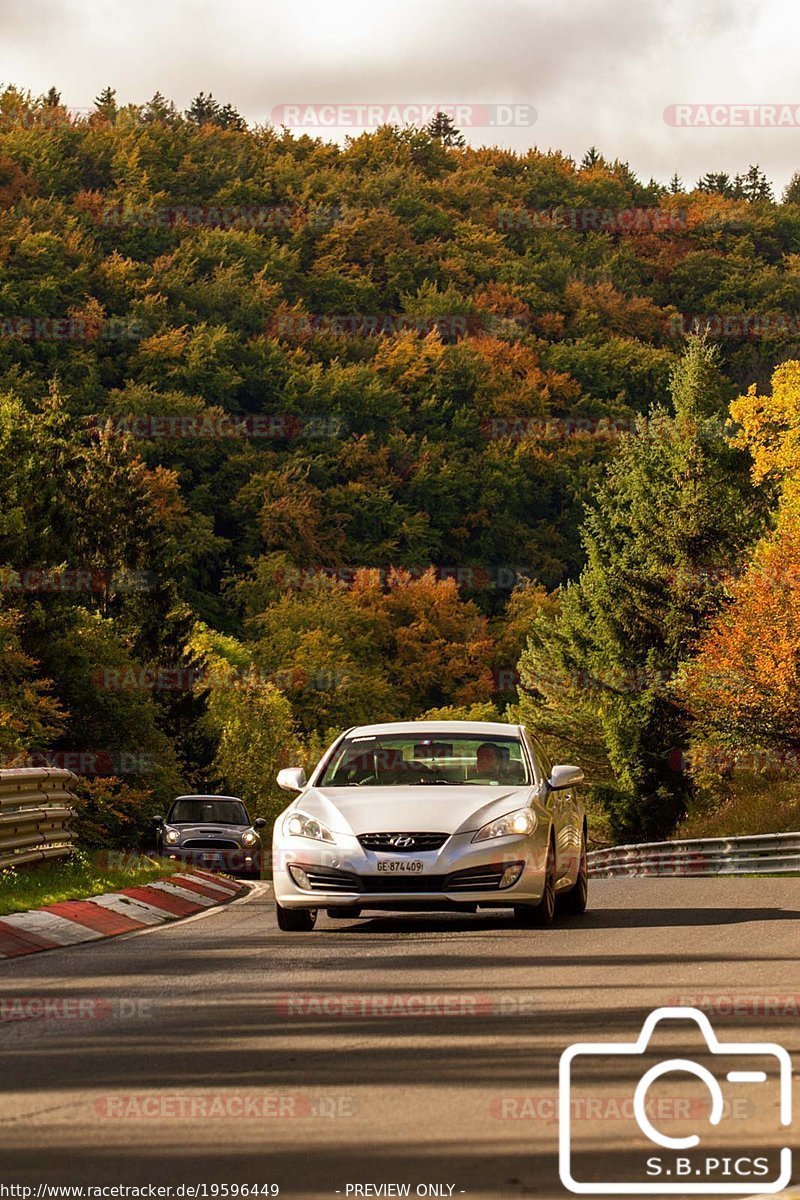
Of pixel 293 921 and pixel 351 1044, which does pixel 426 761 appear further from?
pixel 351 1044

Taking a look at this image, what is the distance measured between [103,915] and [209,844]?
19.3m

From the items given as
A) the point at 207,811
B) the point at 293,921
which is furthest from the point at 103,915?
the point at 207,811

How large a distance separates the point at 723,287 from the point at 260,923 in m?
117

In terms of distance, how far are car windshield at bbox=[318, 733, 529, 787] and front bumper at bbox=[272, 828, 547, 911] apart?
3.49 feet

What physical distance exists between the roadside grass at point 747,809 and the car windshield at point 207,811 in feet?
29.7

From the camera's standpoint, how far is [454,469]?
360 feet

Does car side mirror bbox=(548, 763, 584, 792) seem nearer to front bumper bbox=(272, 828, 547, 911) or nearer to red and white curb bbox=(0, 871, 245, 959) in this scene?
front bumper bbox=(272, 828, 547, 911)

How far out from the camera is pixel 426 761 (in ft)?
52.1

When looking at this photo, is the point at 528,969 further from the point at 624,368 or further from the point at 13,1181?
the point at 624,368

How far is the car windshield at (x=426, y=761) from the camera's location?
51.0ft

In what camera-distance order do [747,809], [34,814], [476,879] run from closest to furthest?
[476,879]
[34,814]
[747,809]

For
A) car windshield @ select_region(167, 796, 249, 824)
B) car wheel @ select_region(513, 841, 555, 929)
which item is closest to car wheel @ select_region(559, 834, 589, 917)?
car wheel @ select_region(513, 841, 555, 929)

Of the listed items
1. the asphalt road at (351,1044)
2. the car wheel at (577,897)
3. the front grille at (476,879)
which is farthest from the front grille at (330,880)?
the car wheel at (577,897)

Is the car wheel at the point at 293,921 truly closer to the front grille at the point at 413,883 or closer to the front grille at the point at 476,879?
the front grille at the point at 413,883
